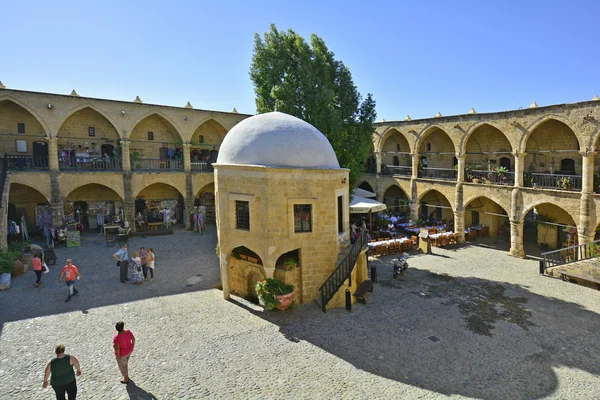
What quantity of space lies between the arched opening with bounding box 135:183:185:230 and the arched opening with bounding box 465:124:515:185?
18.7 meters

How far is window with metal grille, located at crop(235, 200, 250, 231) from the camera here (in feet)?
37.0

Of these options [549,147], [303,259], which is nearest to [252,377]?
[303,259]

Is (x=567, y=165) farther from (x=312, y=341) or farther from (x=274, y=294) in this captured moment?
(x=312, y=341)

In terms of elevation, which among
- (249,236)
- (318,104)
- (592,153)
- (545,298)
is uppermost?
(318,104)

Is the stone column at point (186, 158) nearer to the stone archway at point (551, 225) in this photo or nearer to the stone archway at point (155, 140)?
the stone archway at point (155, 140)

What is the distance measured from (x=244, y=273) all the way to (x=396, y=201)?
19.2 meters

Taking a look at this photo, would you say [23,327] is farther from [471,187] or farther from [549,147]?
[549,147]

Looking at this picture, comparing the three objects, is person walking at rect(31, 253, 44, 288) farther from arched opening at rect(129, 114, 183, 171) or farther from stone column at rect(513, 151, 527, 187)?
stone column at rect(513, 151, 527, 187)

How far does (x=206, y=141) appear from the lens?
2597 cm

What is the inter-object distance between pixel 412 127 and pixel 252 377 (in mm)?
20705

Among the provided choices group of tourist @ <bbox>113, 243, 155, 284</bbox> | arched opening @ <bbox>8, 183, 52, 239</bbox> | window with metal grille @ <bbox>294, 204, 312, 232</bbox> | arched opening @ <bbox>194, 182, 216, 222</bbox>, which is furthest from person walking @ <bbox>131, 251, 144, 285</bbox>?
arched opening @ <bbox>194, 182, 216, 222</bbox>

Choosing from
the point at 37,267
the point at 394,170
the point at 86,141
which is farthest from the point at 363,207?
the point at 86,141

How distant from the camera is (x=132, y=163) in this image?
22.1 meters

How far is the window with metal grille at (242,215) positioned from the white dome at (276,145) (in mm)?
1276
